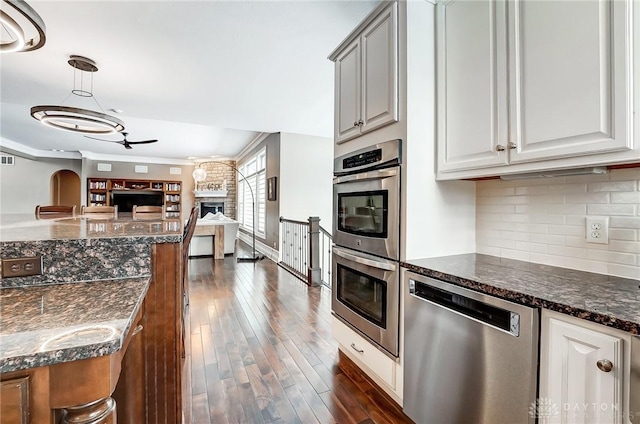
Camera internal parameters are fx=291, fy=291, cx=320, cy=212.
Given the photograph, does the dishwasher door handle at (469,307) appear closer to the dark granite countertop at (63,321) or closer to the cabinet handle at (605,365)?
the cabinet handle at (605,365)

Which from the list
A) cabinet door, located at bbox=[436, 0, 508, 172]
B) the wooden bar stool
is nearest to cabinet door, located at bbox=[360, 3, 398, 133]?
cabinet door, located at bbox=[436, 0, 508, 172]

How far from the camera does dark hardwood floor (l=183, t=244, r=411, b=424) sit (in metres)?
1.66

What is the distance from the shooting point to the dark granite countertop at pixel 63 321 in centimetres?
59

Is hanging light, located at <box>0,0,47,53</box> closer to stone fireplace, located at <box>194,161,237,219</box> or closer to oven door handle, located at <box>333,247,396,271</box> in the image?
oven door handle, located at <box>333,247,396,271</box>

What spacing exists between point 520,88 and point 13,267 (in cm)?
213

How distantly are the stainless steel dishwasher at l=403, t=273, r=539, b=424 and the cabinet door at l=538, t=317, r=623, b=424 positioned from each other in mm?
43

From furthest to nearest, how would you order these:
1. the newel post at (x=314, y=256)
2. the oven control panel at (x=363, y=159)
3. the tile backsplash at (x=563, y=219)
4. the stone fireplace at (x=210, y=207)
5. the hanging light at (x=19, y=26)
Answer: the stone fireplace at (x=210, y=207), the newel post at (x=314, y=256), the oven control panel at (x=363, y=159), the hanging light at (x=19, y=26), the tile backsplash at (x=563, y=219)

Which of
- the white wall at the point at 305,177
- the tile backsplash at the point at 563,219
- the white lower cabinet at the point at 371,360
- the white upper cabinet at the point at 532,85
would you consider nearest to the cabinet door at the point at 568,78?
the white upper cabinet at the point at 532,85

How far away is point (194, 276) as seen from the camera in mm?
4531

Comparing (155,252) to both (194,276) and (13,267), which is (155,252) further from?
(194,276)

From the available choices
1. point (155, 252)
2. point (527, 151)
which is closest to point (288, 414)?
point (155, 252)

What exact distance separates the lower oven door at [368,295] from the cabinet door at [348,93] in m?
0.89

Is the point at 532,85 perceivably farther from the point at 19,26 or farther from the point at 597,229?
the point at 19,26

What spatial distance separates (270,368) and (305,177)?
4.45 metres
